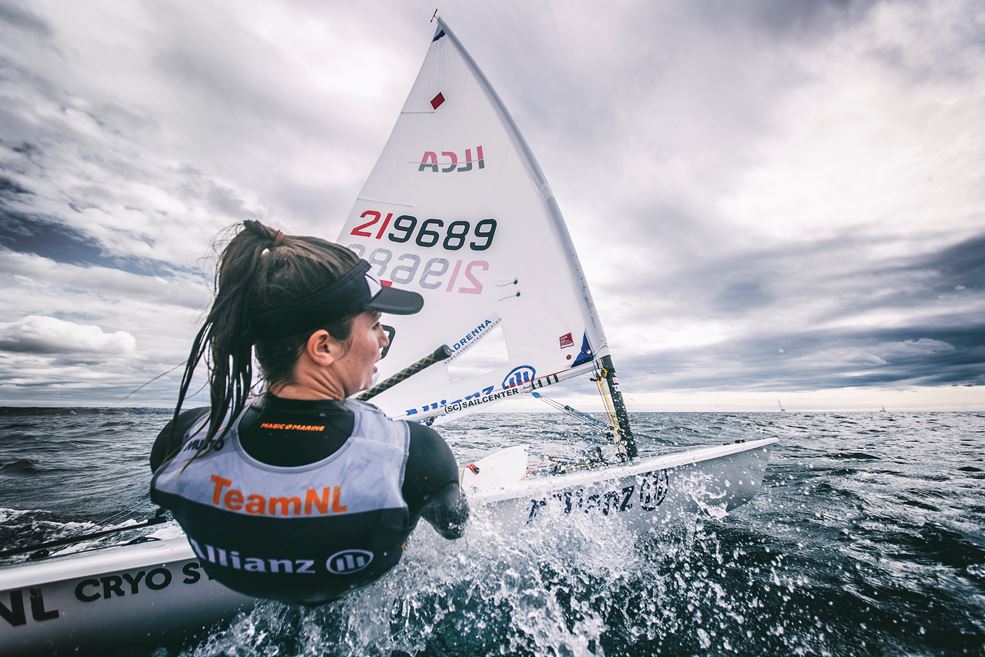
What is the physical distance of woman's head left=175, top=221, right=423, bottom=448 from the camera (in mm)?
1147

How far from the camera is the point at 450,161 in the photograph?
439 centimetres

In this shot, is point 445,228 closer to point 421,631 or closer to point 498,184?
point 498,184

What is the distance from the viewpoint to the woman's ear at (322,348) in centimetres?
121

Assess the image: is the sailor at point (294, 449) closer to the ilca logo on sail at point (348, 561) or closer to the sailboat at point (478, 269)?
the ilca logo on sail at point (348, 561)

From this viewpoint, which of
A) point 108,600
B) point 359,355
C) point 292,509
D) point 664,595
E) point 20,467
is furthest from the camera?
point 20,467

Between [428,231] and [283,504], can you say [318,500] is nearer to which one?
[283,504]

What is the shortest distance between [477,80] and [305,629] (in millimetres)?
5252

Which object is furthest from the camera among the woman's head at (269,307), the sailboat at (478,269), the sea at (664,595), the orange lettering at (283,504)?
the sailboat at (478,269)

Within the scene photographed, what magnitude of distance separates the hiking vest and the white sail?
3041mm

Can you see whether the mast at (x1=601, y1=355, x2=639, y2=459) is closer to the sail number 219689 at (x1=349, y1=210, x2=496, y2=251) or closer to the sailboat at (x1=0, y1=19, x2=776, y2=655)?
the sailboat at (x1=0, y1=19, x2=776, y2=655)

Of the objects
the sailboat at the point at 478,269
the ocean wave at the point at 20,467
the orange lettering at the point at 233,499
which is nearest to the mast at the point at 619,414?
the sailboat at the point at 478,269

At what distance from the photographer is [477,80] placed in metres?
4.29

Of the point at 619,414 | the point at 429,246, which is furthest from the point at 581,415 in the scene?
the point at 429,246

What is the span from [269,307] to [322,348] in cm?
20
